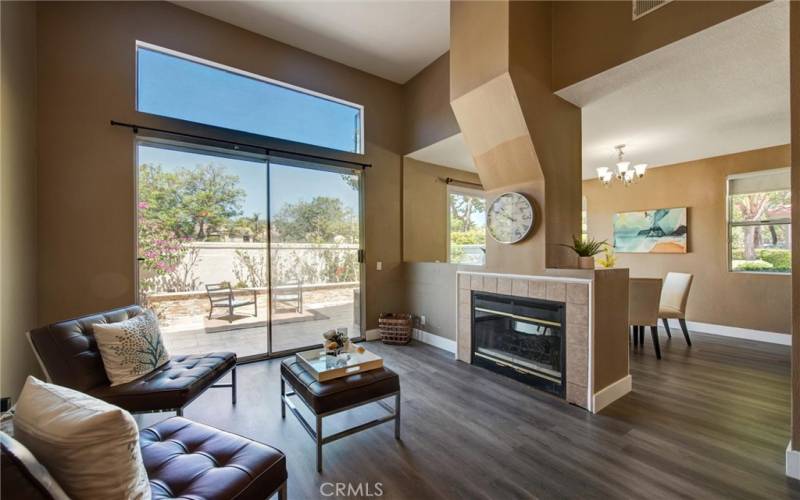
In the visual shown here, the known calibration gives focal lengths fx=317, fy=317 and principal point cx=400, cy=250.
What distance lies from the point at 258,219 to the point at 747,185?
6848 millimetres

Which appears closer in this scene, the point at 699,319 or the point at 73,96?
the point at 73,96

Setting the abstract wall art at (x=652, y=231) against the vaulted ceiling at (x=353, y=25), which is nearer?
the vaulted ceiling at (x=353, y=25)

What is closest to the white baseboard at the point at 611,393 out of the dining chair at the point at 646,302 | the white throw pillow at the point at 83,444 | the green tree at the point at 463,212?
the dining chair at the point at 646,302

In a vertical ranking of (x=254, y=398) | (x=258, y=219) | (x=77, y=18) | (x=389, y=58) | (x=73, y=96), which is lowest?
(x=254, y=398)

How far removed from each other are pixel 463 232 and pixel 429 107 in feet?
7.11

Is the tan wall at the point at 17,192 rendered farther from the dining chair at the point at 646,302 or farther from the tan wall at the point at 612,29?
the dining chair at the point at 646,302

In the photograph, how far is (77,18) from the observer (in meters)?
2.83

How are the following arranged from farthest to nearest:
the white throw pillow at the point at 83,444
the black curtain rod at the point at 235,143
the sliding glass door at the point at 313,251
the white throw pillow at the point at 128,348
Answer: the sliding glass door at the point at 313,251
the black curtain rod at the point at 235,143
the white throw pillow at the point at 128,348
the white throw pillow at the point at 83,444

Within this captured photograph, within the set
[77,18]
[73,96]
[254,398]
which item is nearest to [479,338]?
[254,398]

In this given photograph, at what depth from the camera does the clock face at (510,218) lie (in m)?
3.06

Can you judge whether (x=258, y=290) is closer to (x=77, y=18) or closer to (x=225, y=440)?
(x=225, y=440)

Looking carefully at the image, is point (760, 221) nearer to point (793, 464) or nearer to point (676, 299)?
point (676, 299)

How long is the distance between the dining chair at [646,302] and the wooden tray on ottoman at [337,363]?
3333mm

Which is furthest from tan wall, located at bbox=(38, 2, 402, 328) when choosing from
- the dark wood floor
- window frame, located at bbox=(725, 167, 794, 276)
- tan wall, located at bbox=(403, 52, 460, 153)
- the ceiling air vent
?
window frame, located at bbox=(725, 167, 794, 276)
